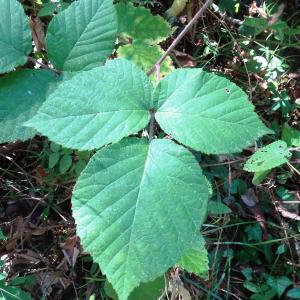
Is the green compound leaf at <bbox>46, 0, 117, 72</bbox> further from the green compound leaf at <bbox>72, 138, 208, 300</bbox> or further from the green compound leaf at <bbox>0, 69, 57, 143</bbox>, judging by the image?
the green compound leaf at <bbox>72, 138, 208, 300</bbox>

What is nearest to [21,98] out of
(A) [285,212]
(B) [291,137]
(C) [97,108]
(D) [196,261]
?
(C) [97,108]

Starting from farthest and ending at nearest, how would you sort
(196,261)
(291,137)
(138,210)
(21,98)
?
(291,137)
(196,261)
(21,98)
(138,210)

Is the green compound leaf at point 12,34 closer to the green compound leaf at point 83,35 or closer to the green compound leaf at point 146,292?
the green compound leaf at point 83,35

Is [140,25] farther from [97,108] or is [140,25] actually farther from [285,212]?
[285,212]

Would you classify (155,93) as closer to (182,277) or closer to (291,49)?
(182,277)

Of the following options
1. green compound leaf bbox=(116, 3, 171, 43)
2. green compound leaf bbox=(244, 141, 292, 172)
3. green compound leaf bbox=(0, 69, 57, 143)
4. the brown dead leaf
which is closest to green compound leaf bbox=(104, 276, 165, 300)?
green compound leaf bbox=(244, 141, 292, 172)
